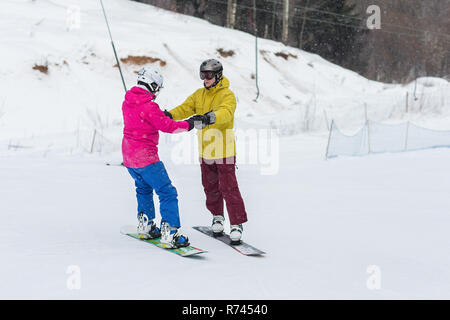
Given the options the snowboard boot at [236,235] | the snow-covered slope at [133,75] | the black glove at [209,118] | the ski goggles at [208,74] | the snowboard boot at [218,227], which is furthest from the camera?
the snow-covered slope at [133,75]

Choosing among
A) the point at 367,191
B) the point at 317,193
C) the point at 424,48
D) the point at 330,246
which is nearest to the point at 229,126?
the point at 330,246

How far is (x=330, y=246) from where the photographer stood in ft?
15.0

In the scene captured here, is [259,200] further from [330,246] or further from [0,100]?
[0,100]

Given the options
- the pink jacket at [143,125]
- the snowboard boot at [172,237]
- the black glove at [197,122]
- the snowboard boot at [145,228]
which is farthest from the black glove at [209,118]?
the snowboard boot at [145,228]

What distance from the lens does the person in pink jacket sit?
151 inches

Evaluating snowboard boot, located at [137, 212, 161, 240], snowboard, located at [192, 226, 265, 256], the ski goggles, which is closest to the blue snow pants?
snowboard boot, located at [137, 212, 161, 240]

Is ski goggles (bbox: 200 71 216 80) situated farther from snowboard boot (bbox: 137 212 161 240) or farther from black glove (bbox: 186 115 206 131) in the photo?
snowboard boot (bbox: 137 212 161 240)

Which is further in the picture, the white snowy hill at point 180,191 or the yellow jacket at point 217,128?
the yellow jacket at point 217,128

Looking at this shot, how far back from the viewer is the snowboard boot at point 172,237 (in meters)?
4.02

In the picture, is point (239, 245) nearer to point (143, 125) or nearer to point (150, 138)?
point (150, 138)

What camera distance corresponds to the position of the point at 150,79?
12.8 ft

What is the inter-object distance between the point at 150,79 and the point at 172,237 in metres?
1.31

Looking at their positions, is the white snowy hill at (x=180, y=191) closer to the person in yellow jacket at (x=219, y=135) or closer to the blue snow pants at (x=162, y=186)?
the blue snow pants at (x=162, y=186)

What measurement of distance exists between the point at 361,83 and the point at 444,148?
1615cm
